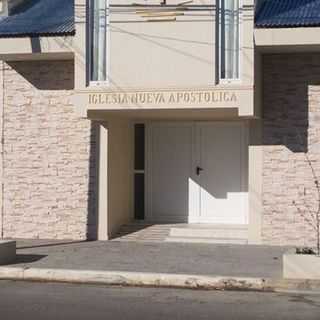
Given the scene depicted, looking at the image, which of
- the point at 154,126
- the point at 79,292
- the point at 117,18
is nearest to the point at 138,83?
the point at 117,18

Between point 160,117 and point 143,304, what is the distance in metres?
7.77

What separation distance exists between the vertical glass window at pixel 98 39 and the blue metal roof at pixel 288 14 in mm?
3110

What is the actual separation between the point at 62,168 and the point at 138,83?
308 cm

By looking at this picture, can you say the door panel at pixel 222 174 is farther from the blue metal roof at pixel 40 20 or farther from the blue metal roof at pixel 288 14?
the blue metal roof at pixel 40 20

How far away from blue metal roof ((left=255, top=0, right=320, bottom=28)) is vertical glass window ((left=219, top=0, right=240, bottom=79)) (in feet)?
1.51

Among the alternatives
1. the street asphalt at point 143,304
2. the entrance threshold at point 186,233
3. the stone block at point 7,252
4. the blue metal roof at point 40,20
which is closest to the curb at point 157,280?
the street asphalt at point 143,304

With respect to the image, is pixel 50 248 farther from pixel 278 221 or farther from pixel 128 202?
pixel 278 221

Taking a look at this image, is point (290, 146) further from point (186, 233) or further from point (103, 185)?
point (103, 185)

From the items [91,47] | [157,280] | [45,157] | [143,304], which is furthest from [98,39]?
[143,304]

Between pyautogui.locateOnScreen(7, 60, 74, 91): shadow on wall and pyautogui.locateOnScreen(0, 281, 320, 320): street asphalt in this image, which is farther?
pyautogui.locateOnScreen(7, 60, 74, 91): shadow on wall

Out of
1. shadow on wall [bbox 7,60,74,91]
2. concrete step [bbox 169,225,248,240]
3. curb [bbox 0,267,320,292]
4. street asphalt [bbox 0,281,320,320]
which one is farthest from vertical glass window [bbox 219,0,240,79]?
street asphalt [bbox 0,281,320,320]

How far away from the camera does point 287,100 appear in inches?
642

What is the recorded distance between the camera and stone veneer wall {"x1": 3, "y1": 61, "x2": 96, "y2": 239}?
17250 millimetres

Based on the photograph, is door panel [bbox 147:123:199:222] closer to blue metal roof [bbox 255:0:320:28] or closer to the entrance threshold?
the entrance threshold
